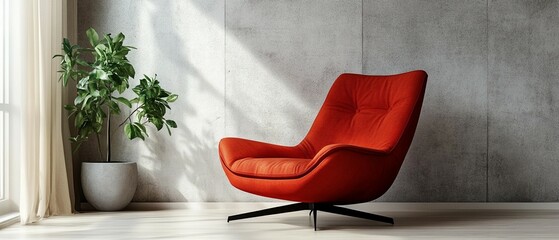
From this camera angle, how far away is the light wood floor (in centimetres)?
397

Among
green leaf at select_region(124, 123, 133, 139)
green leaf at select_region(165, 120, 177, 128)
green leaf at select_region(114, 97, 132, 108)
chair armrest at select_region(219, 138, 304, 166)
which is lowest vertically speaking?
chair armrest at select_region(219, 138, 304, 166)

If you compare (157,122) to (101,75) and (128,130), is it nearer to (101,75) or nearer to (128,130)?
(128,130)

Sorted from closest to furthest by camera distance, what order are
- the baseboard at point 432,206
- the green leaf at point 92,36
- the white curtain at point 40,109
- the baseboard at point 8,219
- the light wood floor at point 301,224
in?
the light wood floor at point 301,224 → the baseboard at point 8,219 → the white curtain at point 40,109 → the green leaf at point 92,36 → the baseboard at point 432,206

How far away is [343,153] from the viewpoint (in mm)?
4000

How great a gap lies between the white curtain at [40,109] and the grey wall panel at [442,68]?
6.66 ft

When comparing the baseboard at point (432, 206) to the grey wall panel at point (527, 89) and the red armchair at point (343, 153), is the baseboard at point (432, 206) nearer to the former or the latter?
the grey wall panel at point (527, 89)

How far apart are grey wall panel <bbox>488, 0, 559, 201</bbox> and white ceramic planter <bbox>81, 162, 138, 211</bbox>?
7.96 feet

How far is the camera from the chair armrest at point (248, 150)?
4457 millimetres

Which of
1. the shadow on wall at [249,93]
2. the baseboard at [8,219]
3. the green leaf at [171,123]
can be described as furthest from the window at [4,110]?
the green leaf at [171,123]

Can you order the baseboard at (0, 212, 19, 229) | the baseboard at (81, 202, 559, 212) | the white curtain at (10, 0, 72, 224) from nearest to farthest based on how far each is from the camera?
the baseboard at (0, 212, 19, 229) → the white curtain at (10, 0, 72, 224) → the baseboard at (81, 202, 559, 212)

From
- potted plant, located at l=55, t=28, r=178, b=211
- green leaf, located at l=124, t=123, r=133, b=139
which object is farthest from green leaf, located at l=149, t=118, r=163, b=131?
green leaf, located at l=124, t=123, r=133, b=139

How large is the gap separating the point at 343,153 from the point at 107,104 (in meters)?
1.74

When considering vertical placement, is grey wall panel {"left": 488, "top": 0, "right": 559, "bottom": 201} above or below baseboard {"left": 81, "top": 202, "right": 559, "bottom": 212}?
above

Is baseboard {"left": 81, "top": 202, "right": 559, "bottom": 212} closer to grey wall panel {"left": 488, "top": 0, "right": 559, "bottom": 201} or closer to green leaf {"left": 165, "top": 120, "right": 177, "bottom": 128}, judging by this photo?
grey wall panel {"left": 488, "top": 0, "right": 559, "bottom": 201}
